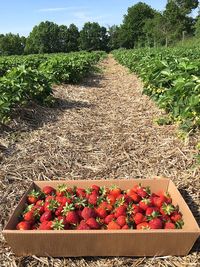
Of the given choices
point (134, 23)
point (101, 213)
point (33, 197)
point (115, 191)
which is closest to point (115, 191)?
point (115, 191)

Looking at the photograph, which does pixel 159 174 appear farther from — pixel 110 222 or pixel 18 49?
pixel 18 49

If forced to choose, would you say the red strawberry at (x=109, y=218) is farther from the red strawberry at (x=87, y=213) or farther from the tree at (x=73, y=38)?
the tree at (x=73, y=38)

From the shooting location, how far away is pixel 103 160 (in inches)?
176

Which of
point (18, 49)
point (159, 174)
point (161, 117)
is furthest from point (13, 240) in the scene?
point (18, 49)

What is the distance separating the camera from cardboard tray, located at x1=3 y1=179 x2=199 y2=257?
8.14 ft

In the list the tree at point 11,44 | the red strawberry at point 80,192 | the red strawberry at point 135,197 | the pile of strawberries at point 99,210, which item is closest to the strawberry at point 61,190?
the pile of strawberries at point 99,210

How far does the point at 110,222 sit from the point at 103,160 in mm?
1857

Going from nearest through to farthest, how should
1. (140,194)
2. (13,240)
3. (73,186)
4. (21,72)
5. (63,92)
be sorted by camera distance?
(13,240) < (140,194) < (73,186) < (21,72) < (63,92)

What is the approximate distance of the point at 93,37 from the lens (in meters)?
88.6

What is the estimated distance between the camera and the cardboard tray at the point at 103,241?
2.48 m

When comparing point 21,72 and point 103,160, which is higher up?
point 21,72

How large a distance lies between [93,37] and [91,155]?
87336mm

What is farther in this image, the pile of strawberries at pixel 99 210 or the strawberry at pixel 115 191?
the strawberry at pixel 115 191

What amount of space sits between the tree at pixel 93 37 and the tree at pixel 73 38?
6.13ft
